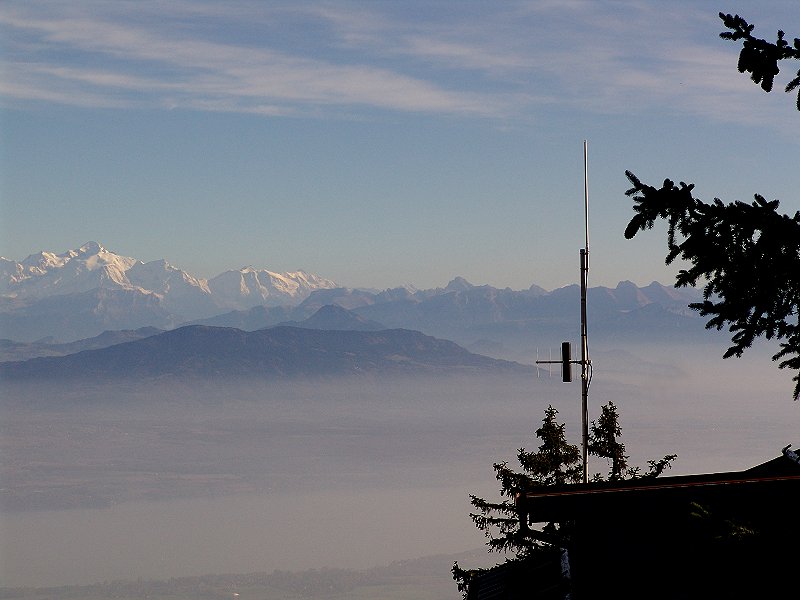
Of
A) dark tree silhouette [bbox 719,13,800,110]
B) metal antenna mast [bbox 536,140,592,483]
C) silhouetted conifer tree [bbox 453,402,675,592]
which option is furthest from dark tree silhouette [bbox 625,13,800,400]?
silhouetted conifer tree [bbox 453,402,675,592]

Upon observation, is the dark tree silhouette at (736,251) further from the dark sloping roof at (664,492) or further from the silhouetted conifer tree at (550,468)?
the silhouetted conifer tree at (550,468)

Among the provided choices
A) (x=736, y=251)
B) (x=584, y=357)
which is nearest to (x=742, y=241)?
(x=736, y=251)

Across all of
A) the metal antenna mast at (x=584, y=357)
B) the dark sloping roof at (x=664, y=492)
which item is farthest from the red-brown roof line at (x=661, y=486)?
the metal antenna mast at (x=584, y=357)

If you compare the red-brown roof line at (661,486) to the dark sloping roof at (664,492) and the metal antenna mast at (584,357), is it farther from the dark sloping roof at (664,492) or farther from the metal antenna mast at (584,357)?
the metal antenna mast at (584,357)

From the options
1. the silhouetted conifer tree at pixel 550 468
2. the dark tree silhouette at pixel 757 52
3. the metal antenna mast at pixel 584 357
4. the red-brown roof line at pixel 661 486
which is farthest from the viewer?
the silhouetted conifer tree at pixel 550 468

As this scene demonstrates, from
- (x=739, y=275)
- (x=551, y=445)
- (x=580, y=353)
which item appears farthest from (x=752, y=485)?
(x=551, y=445)

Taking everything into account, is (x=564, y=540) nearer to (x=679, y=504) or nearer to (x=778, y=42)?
(x=679, y=504)

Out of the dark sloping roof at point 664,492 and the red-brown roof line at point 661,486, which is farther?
the red-brown roof line at point 661,486

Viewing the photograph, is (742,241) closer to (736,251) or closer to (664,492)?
(736,251)

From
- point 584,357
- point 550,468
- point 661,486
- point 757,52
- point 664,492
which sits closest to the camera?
point 757,52

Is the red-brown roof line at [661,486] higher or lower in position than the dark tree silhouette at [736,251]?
lower

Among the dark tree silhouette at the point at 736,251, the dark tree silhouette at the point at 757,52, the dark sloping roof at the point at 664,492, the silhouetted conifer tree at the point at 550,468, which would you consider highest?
the dark tree silhouette at the point at 757,52

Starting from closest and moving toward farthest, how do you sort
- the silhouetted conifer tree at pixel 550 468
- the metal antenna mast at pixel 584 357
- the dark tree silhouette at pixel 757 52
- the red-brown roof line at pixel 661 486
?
1. the dark tree silhouette at pixel 757 52
2. the red-brown roof line at pixel 661 486
3. the metal antenna mast at pixel 584 357
4. the silhouetted conifer tree at pixel 550 468

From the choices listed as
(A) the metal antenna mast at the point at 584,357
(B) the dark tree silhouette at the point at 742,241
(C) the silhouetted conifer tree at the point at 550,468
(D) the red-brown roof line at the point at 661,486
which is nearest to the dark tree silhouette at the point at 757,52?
(B) the dark tree silhouette at the point at 742,241
